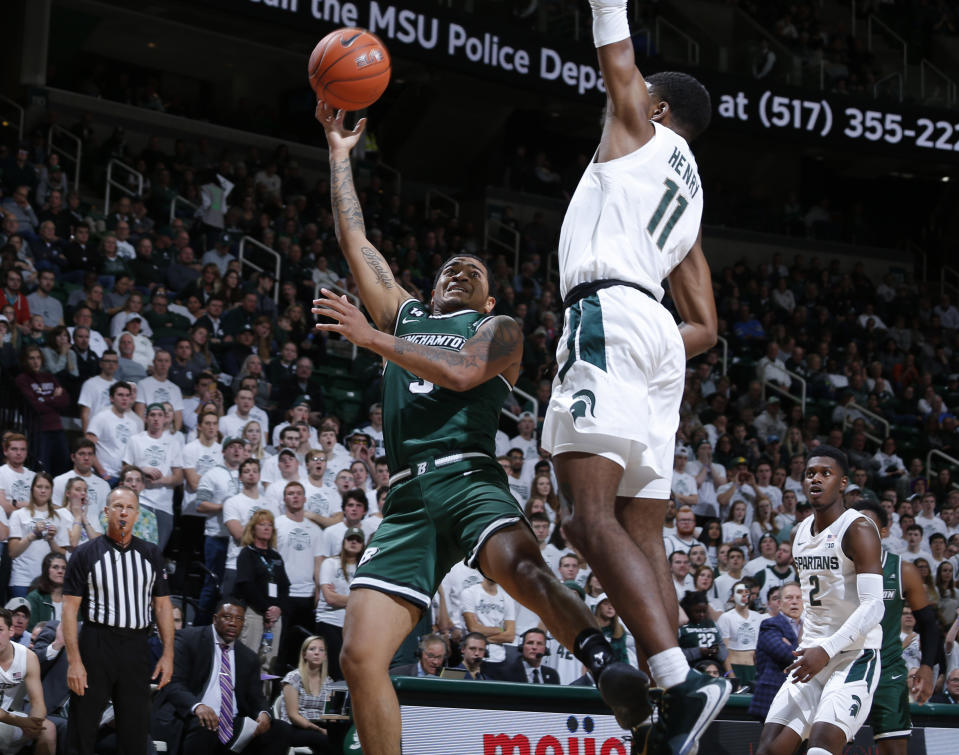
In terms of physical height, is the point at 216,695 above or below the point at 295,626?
below

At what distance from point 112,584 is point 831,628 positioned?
14.7ft

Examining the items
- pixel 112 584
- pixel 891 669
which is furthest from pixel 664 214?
pixel 112 584

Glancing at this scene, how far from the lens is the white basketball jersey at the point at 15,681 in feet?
27.1

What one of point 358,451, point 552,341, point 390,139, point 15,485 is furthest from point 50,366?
point 390,139

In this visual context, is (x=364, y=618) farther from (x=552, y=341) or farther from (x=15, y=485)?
(x=552, y=341)

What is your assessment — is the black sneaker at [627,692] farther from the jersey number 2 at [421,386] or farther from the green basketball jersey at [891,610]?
the green basketball jersey at [891,610]

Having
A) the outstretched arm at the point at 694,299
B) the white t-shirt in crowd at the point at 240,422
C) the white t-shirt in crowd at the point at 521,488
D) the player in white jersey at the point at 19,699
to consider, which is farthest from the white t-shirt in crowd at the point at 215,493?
the outstretched arm at the point at 694,299

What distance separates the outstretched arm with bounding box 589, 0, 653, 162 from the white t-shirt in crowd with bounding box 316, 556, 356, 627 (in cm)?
674

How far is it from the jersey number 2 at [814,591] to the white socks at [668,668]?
12.2ft

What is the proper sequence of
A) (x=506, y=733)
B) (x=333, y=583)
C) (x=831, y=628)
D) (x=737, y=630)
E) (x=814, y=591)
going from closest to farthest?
1. (x=506, y=733)
2. (x=831, y=628)
3. (x=814, y=591)
4. (x=333, y=583)
5. (x=737, y=630)

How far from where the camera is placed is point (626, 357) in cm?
393

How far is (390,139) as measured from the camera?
77.0 feet

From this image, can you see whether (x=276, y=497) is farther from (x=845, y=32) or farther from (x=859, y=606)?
(x=845, y=32)

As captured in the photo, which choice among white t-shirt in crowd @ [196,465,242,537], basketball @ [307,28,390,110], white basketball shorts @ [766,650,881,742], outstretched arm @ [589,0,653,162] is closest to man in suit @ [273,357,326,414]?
white t-shirt in crowd @ [196,465,242,537]
